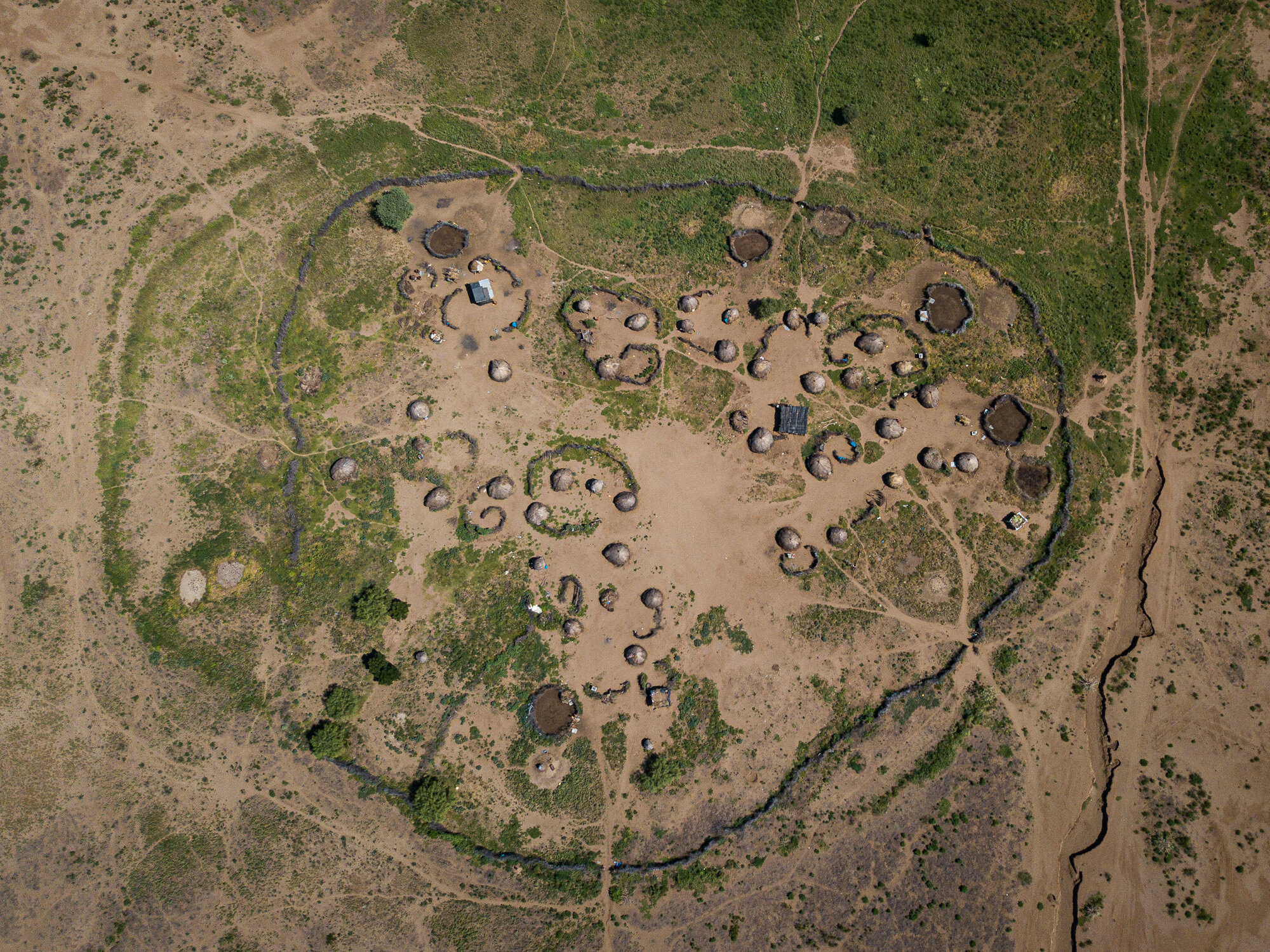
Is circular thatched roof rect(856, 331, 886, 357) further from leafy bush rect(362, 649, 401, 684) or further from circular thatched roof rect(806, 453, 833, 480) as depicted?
leafy bush rect(362, 649, 401, 684)

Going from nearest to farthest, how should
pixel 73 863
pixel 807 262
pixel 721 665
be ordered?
pixel 73 863, pixel 721 665, pixel 807 262

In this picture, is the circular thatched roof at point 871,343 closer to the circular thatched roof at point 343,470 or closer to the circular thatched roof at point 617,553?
the circular thatched roof at point 617,553

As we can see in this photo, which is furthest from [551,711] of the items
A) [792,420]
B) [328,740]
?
[792,420]

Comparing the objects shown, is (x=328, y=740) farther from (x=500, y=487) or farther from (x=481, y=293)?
(x=481, y=293)

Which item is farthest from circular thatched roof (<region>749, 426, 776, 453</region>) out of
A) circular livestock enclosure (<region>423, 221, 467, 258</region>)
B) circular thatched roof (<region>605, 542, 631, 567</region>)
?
circular livestock enclosure (<region>423, 221, 467, 258</region>)

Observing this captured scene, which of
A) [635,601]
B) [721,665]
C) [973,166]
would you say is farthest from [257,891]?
[973,166]

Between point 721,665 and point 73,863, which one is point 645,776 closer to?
point 721,665
